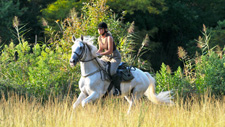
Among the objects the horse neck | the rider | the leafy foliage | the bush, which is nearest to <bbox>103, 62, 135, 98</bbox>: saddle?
the rider

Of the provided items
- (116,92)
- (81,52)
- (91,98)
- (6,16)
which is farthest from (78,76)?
(6,16)

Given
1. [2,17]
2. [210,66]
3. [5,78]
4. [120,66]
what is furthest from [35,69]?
[2,17]


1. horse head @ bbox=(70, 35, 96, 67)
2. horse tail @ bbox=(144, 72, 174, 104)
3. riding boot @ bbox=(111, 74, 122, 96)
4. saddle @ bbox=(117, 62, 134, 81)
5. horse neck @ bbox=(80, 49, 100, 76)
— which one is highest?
horse head @ bbox=(70, 35, 96, 67)

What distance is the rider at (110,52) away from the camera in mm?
7977

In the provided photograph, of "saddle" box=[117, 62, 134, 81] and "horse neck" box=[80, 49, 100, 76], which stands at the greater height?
"horse neck" box=[80, 49, 100, 76]

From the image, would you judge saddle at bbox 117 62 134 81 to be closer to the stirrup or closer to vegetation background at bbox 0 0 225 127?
the stirrup

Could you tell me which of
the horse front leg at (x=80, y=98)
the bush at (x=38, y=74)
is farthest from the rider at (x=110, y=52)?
the bush at (x=38, y=74)

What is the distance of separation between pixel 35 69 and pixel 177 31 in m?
20.7

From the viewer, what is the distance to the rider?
798 cm

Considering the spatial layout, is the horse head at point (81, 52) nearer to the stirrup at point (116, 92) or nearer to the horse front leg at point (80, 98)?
the horse front leg at point (80, 98)

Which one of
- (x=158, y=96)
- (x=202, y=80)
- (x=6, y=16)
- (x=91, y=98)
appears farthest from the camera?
(x=6, y=16)

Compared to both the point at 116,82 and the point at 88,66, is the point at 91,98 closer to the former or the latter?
the point at 88,66

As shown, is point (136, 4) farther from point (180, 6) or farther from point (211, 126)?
point (211, 126)

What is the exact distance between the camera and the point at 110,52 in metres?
7.98
